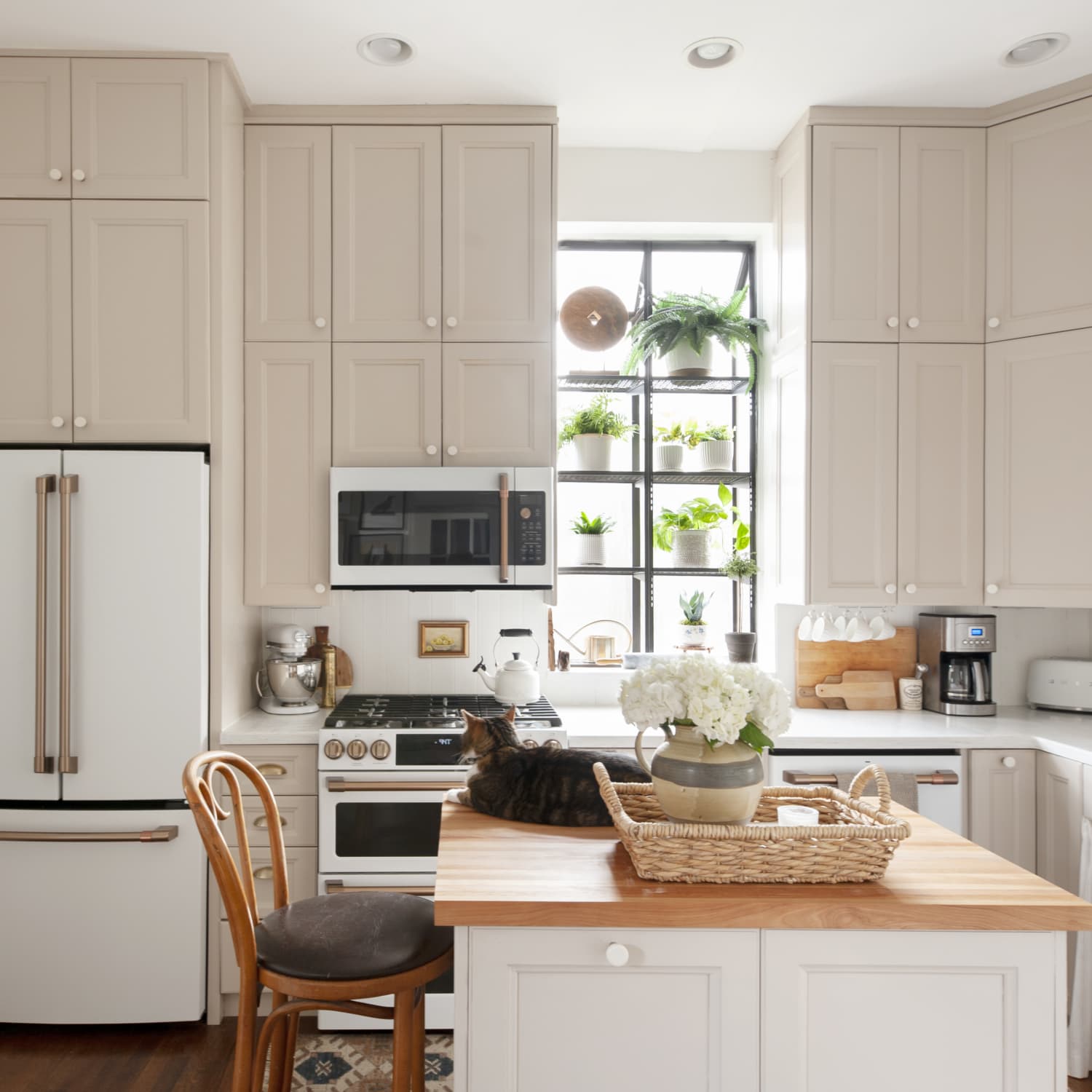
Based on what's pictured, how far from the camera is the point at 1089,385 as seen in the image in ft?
8.82

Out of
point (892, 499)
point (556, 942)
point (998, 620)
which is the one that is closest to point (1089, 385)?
point (892, 499)

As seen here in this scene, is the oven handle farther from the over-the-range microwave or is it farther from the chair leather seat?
the chair leather seat

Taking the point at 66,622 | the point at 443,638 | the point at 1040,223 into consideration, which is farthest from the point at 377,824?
the point at 1040,223

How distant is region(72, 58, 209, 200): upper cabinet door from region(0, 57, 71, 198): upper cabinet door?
0.16ft

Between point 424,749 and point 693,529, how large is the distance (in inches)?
56.8

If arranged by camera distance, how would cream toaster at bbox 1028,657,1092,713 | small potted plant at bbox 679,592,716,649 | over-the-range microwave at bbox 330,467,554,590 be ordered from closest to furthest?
over-the-range microwave at bbox 330,467,554,590 < cream toaster at bbox 1028,657,1092,713 < small potted plant at bbox 679,592,716,649

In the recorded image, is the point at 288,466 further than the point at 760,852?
Yes

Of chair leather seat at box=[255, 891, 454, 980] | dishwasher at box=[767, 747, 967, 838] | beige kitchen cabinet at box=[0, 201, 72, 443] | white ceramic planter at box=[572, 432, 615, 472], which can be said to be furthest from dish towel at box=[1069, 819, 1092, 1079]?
beige kitchen cabinet at box=[0, 201, 72, 443]

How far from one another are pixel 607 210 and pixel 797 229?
0.74 meters

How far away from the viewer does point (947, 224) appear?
2895 millimetres

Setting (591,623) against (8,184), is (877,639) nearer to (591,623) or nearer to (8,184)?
(591,623)

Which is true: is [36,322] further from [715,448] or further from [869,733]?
[869,733]

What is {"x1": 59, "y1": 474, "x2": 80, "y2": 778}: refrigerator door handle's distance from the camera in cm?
242

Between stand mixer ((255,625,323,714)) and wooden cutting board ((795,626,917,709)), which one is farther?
wooden cutting board ((795,626,917,709))
